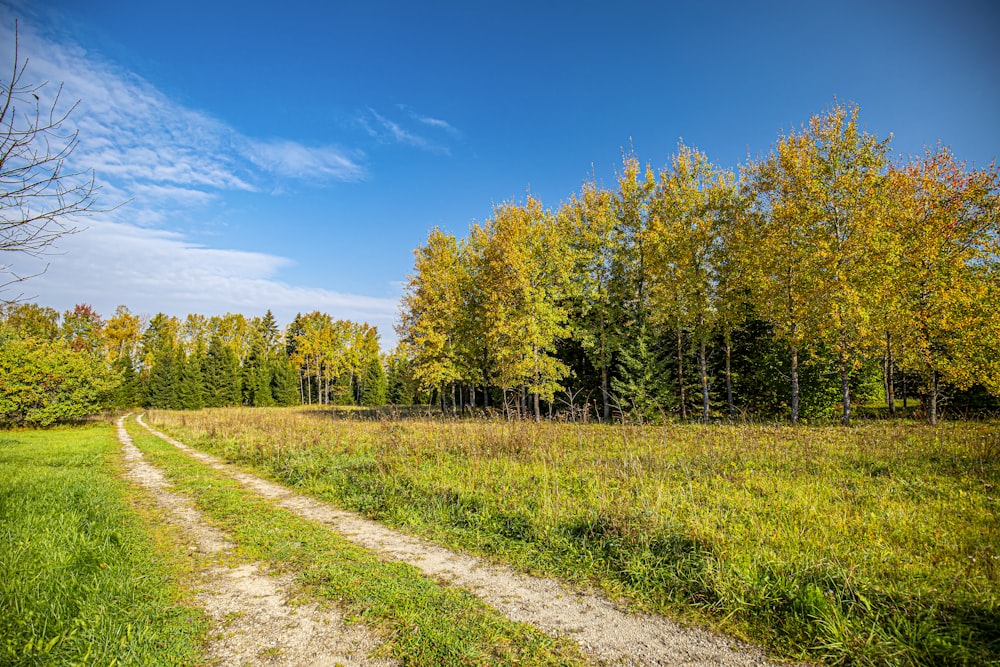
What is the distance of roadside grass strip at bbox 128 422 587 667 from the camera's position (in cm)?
351

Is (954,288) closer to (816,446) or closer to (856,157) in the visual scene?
(856,157)

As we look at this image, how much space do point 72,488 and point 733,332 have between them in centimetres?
2619

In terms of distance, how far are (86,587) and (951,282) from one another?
23.2 metres

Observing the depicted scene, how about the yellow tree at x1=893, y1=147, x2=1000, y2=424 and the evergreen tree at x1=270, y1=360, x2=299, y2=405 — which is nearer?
the yellow tree at x1=893, y1=147, x2=1000, y2=424

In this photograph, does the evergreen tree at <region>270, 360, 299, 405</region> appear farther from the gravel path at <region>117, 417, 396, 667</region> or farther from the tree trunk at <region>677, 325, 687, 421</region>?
the gravel path at <region>117, 417, 396, 667</region>

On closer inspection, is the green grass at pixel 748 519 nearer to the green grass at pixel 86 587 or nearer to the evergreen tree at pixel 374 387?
the green grass at pixel 86 587

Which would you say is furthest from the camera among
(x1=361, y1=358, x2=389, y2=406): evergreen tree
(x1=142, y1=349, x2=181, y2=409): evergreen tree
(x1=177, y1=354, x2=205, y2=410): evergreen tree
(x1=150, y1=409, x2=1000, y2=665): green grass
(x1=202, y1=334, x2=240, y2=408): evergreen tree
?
(x1=361, y1=358, x2=389, y2=406): evergreen tree

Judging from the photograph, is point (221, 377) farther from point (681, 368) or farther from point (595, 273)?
point (681, 368)

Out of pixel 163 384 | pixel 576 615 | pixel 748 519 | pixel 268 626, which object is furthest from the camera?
pixel 163 384

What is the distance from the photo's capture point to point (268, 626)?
4.01 meters

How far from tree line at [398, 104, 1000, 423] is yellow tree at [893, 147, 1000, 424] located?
57 mm

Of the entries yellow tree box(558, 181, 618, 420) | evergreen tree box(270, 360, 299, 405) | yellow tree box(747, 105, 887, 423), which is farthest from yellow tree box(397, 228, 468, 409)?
evergreen tree box(270, 360, 299, 405)

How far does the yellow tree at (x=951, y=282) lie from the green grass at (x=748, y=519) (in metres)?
3.54

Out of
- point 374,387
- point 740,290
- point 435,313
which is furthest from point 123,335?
point 740,290
